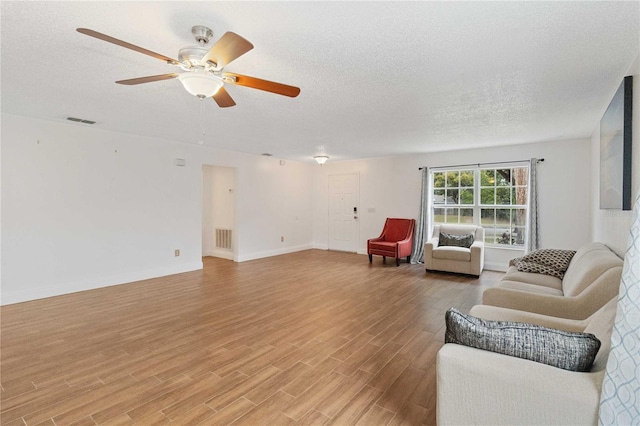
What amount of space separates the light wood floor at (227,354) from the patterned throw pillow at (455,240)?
1.30m

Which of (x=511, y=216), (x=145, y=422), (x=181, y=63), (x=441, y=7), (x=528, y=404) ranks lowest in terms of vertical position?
(x=145, y=422)

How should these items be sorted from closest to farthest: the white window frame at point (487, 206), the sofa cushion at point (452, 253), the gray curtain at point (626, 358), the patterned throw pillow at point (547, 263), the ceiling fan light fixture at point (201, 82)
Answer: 1. the gray curtain at point (626, 358)
2. the ceiling fan light fixture at point (201, 82)
3. the patterned throw pillow at point (547, 263)
4. the sofa cushion at point (452, 253)
5. the white window frame at point (487, 206)

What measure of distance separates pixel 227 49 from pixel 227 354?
231cm

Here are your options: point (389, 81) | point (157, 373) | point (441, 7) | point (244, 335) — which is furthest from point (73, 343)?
point (441, 7)

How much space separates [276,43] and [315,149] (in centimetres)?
409

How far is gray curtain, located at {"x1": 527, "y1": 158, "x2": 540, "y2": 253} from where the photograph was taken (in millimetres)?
5508

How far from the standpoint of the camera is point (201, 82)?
206cm

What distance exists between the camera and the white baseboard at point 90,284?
3.95m

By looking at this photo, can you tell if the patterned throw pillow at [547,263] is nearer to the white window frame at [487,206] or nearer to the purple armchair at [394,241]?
the white window frame at [487,206]

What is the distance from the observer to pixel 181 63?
1.99 metres

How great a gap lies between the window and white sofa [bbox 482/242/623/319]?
120 inches

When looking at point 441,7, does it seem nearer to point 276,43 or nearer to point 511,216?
point 276,43

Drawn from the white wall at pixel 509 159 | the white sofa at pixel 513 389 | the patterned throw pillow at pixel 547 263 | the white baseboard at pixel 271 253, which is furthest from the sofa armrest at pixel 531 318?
the white baseboard at pixel 271 253

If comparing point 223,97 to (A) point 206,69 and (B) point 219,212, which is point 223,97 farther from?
(B) point 219,212
